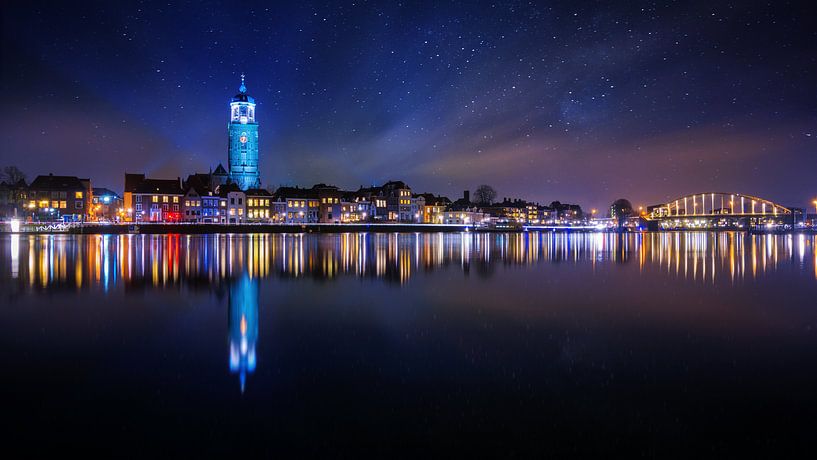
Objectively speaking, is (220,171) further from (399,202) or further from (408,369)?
(408,369)

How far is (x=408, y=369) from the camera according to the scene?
315 inches

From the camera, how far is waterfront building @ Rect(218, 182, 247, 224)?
106m

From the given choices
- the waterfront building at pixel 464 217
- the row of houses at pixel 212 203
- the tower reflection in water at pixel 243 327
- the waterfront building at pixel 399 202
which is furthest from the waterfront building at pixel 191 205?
the tower reflection in water at pixel 243 327

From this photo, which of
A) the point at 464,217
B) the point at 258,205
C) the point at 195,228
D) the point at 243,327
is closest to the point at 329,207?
the point at 258,205

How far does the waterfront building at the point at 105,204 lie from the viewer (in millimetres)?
111056

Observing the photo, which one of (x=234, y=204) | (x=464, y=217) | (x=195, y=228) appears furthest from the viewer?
(x=464, y=217)

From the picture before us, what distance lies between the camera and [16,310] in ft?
41.9

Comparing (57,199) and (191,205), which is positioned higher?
(57,199)

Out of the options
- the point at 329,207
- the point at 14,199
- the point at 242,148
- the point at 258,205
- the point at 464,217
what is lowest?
the point at 464,217

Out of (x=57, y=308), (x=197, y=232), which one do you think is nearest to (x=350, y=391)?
(x=57, y=308)

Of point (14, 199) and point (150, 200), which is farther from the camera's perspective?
point (150, 200)

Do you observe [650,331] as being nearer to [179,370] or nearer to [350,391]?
[350,391]

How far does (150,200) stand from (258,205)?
66.9ft

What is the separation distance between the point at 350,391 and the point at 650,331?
7.01 m
